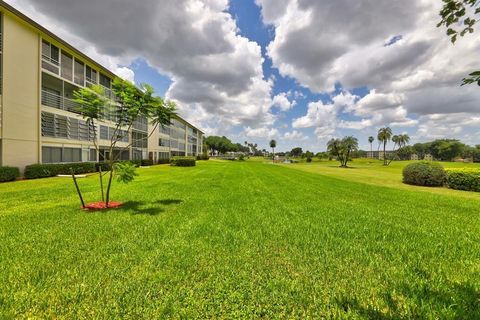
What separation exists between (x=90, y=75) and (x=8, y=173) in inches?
656

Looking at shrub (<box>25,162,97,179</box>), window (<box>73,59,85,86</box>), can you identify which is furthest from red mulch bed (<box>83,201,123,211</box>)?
window (<box>73,59,85,86</box>)

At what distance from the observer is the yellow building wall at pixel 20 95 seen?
55.3 feet

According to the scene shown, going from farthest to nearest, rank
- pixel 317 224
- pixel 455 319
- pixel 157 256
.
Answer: pixel 317 224, pixel 157 256, pixel 455 319

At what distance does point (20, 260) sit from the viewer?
4.30 meters

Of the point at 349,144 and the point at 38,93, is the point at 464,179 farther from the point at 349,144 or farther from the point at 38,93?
the point at 349,144

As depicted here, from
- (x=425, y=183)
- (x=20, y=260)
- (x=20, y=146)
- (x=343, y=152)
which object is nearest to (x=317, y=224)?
(x=20, y=260)

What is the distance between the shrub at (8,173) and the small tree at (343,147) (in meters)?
77.9

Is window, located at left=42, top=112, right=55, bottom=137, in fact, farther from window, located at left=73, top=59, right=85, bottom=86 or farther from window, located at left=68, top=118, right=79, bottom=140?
window, located at left=73, top=59, right=85, bottom=86

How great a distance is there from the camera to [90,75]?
90.2 ft

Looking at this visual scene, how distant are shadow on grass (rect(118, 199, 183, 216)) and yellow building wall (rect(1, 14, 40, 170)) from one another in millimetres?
15661

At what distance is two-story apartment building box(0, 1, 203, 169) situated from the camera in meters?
16.9

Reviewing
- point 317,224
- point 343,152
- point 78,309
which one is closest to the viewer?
point 78,309

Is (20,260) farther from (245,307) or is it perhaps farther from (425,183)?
(425,183)

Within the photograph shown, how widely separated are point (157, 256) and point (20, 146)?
21864 millimetres
